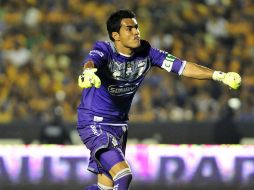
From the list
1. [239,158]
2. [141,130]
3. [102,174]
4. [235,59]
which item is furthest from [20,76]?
[102,174]

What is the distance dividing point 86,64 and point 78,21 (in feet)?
30.5

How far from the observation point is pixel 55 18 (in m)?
15.1

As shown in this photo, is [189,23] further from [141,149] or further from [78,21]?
[141,149]

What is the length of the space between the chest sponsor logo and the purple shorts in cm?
30

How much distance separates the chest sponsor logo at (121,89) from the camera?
6463 mm

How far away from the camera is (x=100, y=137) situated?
6418 mm

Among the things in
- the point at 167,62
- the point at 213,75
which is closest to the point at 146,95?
the point at 167,62

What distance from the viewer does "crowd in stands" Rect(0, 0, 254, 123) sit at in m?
13.1

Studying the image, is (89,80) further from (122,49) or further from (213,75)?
(213,75)

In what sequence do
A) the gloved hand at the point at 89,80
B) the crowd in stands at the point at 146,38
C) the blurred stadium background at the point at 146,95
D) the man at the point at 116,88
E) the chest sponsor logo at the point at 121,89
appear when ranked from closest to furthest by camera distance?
the gloved hand at the point at 89,80 < the man at the point at 116,88 < the chest sponsor logo at the point at 121,89 < the blurred stadium background at the point at 146,95 < the crowd in stands at the point at 146,38

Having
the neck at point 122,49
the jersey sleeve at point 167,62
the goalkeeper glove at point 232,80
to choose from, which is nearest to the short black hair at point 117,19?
the neck at point 122,49

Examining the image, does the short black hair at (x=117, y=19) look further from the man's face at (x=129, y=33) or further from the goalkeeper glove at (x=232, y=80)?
the goalkeeper glove at (x=232, y=80)

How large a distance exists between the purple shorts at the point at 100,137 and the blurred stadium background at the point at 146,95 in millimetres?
3188

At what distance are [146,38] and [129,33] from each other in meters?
8.22
